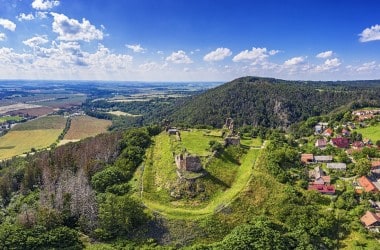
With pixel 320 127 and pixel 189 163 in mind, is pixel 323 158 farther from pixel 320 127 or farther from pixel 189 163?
pixel 320 127

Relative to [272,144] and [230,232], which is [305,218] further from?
[272,144]

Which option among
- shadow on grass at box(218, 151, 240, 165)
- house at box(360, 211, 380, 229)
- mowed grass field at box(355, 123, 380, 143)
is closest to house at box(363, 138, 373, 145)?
mowed grass field at box(355, 123, 380, 143)

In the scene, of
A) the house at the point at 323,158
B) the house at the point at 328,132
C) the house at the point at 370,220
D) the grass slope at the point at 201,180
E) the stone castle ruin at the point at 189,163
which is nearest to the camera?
the house at the point at 370,220

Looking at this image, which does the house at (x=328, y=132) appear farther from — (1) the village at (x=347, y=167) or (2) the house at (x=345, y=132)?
(2) the house at (x=345, y=132)

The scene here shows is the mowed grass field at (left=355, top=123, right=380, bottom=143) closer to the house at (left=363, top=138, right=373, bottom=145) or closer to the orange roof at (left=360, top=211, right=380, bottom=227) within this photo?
the house at (left=363, top=138, right=373, bottom=145)

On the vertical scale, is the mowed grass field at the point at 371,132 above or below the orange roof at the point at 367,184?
above

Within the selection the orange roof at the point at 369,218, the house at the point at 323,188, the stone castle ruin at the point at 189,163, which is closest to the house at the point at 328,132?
the house at the point at 323,188

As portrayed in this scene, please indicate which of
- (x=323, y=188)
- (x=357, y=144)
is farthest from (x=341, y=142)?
(x=323, y=188)

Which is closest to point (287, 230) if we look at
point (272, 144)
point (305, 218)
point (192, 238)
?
point (305, 218)
